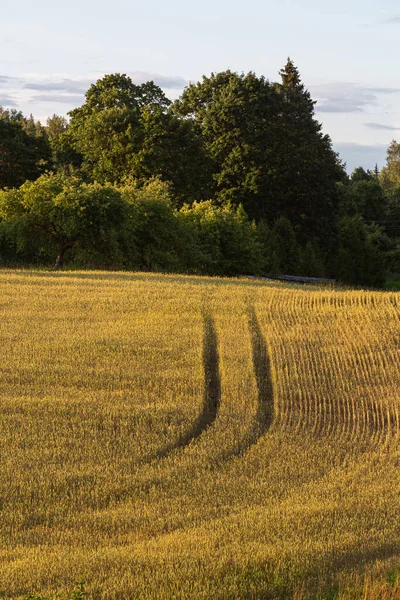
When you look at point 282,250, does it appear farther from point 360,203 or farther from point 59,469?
point 59,469

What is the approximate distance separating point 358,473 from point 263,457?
1667mm

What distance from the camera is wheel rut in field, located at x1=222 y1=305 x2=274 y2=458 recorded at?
15.8 meters

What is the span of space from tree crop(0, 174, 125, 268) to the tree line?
0.08m

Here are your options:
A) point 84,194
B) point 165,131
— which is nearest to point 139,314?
point 84,194

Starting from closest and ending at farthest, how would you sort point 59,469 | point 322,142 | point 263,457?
point 59,469, point 263,457, point 322,142

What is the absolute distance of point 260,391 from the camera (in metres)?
19.5

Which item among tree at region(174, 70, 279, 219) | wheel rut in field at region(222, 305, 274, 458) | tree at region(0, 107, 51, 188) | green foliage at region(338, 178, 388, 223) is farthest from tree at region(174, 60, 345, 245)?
wheel rut in field at region(222, 305, 274, 458)

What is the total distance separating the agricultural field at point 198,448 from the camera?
937 centimetres

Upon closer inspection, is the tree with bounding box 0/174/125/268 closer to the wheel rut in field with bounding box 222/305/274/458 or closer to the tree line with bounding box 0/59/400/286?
the tree line with bounding box 0/59/400/286

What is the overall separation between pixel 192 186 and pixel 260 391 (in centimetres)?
4343

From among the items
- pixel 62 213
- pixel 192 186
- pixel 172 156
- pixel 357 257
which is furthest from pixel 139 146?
pixel 357 257

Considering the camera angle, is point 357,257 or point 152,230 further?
point 357,257

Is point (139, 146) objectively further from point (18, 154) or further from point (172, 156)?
point (18, 154)

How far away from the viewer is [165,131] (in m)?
57.8
